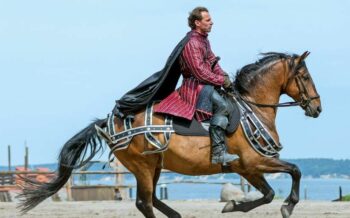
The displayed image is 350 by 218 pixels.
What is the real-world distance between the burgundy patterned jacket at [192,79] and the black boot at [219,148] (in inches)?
11.9

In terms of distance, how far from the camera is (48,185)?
13906 millimetres

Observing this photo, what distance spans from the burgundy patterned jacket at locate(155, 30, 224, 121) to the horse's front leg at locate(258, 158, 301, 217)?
37.2 inches

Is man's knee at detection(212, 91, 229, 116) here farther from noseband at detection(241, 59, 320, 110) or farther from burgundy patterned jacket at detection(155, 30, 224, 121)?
noseband at detection(241, 59, 320, 110)

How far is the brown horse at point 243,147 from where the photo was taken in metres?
12.7

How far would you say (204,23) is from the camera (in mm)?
12805

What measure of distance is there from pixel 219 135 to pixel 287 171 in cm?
94

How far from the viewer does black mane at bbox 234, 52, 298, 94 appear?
1321cm

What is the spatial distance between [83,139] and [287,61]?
9.28 ft

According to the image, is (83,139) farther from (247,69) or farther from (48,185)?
(247,69)

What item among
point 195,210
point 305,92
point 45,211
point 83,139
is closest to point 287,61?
point 305,92

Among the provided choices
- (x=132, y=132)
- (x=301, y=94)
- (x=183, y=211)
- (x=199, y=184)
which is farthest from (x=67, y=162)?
(x=199, y=184)

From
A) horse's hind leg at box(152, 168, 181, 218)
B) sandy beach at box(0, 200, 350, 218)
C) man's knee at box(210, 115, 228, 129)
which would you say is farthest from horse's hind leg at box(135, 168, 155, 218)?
sandy beach at box(0, 200, 350, 218)

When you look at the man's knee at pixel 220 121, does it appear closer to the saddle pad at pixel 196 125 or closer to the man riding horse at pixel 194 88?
the man riding horse at pixel 194 88

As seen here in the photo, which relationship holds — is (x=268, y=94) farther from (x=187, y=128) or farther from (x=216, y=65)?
(x=187, y=128)
